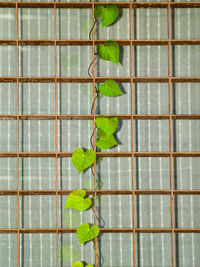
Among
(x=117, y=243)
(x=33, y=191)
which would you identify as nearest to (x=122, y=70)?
(x=33, y=191)

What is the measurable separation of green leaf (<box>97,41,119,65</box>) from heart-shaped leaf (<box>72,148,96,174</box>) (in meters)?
0.55

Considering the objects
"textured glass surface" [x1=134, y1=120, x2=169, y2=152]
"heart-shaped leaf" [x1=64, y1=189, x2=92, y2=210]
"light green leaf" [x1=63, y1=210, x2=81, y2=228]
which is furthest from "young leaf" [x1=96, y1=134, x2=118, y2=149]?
"light green leaf" [x1=63, y1=210, x2=81, y2=228]

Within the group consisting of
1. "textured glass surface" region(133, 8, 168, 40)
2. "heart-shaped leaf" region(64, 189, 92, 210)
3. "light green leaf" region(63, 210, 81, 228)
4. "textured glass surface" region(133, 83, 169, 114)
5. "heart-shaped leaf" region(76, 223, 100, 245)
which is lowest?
"heart-shaped leaf" region(76, 223, 100, 245)

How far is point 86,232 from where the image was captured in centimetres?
161

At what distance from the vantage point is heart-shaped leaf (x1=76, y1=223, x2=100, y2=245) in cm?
160

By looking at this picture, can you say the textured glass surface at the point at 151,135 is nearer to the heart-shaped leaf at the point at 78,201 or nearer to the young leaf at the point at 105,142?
the young leaf at the point at 105,142

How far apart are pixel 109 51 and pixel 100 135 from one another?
0.49m

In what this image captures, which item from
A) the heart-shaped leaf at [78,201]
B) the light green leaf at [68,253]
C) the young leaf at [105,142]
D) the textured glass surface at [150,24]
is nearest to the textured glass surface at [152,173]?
the young leaf at [105,142]

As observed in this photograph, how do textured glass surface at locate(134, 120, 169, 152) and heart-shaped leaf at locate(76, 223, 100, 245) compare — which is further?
textured glass surface at locate(134, 120, 169, 152)

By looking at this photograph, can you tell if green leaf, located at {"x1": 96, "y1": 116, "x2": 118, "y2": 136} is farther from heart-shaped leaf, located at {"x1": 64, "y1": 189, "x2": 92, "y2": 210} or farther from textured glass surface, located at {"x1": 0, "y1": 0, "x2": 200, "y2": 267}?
heart-shaped leaf, located at {"x1": 64, "y1": 189, "x2": 92, "y2": 210}

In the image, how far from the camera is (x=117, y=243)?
171 cm

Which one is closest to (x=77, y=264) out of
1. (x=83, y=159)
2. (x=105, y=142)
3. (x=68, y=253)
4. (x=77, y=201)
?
(x=68, y=253)

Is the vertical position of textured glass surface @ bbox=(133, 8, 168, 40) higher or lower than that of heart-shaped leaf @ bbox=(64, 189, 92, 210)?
higher

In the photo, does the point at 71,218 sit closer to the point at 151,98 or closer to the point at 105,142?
the point at 105,142
